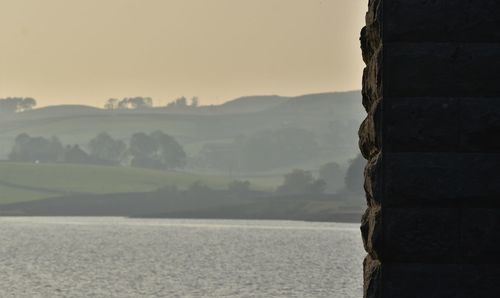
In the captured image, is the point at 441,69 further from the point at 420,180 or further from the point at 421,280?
the point at 421,280

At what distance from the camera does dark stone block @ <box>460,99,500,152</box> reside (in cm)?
1272

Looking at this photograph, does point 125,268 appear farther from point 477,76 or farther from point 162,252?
point 477,76

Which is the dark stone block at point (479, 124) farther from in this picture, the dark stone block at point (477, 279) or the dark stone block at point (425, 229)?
the dark stone block at point (477, 279)

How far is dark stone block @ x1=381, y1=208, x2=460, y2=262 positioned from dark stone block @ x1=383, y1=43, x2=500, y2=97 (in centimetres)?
125

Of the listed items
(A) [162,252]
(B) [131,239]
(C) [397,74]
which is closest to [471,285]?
(C) [397,74]

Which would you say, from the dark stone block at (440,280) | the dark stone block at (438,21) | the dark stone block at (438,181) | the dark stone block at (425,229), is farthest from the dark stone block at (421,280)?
the dark stone block at (438,21)

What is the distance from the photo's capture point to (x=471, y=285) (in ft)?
41.7

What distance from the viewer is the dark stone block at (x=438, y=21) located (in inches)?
504

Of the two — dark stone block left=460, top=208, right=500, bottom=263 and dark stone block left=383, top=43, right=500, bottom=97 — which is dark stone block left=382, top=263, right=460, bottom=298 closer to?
dark stone block left=460, top=208, right=500, bottom=263

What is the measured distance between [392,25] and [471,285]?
2830 millimetres

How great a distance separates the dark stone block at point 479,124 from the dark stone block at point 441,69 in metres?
0.13

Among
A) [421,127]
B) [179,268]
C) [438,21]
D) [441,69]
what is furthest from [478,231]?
[179,268]

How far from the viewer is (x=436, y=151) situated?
41.9 feet

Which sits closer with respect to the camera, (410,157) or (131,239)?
(410,157)
